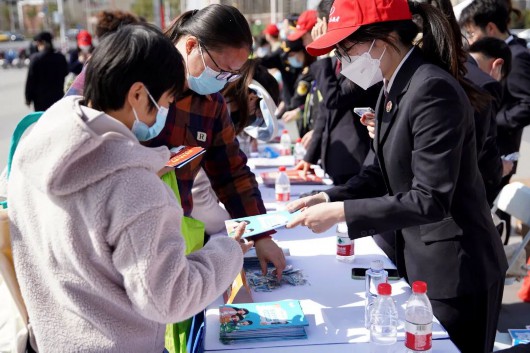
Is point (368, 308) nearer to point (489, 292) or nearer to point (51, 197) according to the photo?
point (489, 292)

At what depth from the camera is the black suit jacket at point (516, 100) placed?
12.3 ft

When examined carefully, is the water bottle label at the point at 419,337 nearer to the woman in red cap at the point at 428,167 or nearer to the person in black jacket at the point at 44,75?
the woman in red cap at the point at 428,167

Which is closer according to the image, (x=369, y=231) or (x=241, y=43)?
(x=369, y=231)

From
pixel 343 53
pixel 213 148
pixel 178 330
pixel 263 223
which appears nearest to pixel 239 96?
pixel 213 148

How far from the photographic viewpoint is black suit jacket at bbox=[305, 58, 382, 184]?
3.54 m

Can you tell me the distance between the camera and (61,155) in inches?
42.9

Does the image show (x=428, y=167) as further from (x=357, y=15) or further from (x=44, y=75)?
(x=44, y=75)

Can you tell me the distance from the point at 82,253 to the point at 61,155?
0.20 metres

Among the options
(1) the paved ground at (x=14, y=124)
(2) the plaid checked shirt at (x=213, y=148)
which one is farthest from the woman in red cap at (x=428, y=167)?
(1) the paved ground at (x=14, y=124)

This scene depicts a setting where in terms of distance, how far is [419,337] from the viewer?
4.99 feet

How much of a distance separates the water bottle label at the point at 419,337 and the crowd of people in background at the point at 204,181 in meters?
0.31

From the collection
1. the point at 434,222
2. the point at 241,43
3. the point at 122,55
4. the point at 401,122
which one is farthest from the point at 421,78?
the point at 122,55

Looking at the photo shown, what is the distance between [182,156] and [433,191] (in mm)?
718

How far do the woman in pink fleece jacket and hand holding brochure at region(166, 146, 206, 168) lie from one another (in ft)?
0.99
